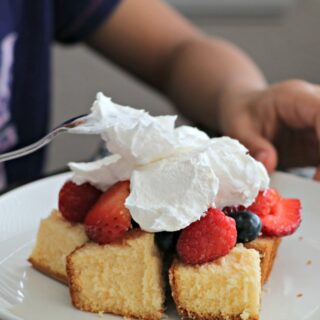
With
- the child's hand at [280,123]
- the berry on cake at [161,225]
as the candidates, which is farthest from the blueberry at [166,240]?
the child's hand at [280,123]

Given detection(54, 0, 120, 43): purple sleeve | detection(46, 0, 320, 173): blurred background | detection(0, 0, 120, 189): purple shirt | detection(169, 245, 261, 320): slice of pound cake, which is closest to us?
detection(169, 245, 261, 320): slice of pound cake

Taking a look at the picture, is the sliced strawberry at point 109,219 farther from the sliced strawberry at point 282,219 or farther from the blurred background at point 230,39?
the blurred background at point 230,39

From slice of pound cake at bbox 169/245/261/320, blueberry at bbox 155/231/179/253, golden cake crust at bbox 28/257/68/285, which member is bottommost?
golden cake crust at bbox 28/257/68/285

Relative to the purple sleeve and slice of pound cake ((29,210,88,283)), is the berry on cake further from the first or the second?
the purple sleeve

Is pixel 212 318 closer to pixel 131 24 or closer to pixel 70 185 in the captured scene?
pixel 70 185

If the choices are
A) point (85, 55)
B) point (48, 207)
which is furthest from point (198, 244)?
point (85, 55)

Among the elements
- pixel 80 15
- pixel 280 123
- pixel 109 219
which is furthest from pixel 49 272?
pixel 80 15

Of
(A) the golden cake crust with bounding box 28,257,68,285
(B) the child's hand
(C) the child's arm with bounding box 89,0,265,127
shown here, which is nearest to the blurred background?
(C) the child's arm with bounding box 89,0,265,127

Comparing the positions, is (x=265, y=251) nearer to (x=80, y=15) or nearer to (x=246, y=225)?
(x=246, y=225)
